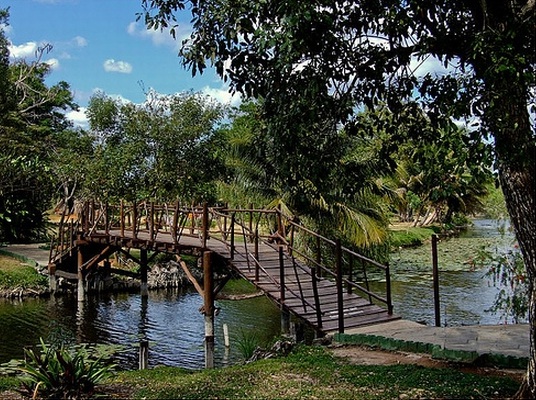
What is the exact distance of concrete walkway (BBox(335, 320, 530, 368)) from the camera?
746cm

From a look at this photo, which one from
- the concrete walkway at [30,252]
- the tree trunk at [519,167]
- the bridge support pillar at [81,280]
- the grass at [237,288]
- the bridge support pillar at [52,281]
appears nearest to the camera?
the tree trunk at [519,167]

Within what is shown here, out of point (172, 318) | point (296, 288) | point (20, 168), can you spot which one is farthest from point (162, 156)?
point (296, 288)

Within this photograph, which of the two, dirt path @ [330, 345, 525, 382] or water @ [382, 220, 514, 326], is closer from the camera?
dirt path @ [330, 345, 525, 382]

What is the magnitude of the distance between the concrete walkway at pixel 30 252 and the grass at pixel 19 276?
1.74ft

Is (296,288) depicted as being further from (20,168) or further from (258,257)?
(20,168)

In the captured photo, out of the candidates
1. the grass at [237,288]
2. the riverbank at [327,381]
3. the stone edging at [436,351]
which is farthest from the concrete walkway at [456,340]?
the grass at [237,288]

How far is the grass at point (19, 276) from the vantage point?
20438 mm

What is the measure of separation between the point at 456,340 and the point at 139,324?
10775mm

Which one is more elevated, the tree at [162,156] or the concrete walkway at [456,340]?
the tree at [162,156]

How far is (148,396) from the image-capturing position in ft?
21.2

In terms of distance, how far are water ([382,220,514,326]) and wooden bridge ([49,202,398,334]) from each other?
1.48 meters

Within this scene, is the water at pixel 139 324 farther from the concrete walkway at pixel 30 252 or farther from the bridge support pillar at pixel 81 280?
the concrete walkway at pixel 30 252

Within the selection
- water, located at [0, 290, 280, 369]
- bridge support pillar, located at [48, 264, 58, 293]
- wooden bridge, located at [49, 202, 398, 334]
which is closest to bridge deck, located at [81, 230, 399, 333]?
wooden bridge, located at [49, 202, 398, 334]

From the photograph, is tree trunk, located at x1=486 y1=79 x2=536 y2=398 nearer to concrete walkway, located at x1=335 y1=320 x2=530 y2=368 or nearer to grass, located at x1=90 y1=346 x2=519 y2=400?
grass, located at x1=90 y1=346 x2=519 y2=400
